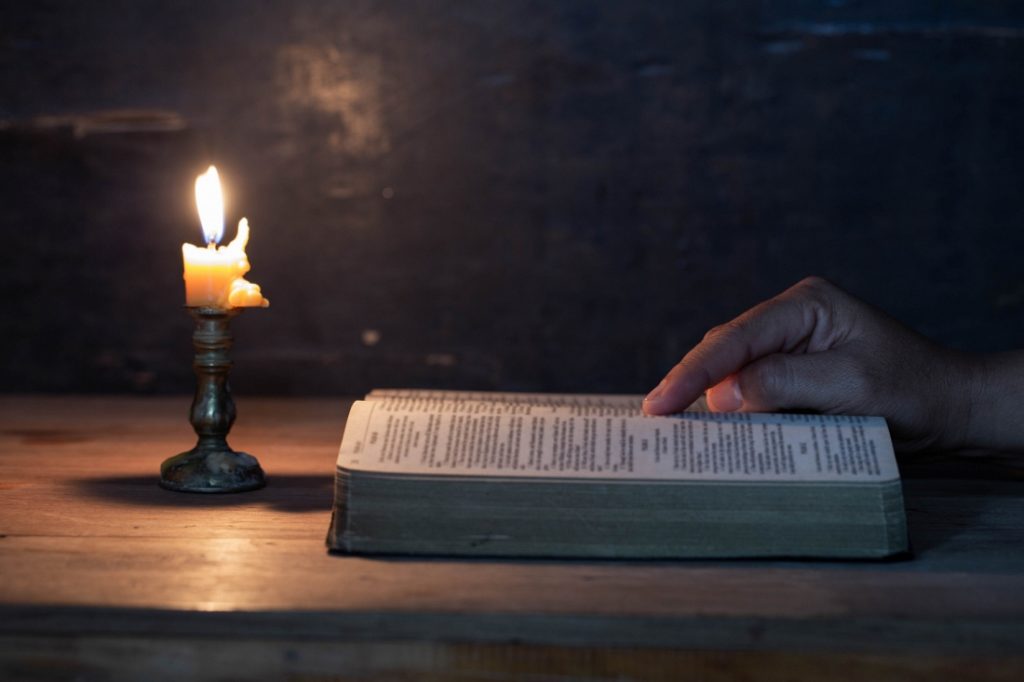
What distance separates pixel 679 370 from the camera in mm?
1042

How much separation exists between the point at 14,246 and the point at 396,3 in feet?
2.70

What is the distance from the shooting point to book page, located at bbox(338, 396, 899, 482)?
0.86 meters

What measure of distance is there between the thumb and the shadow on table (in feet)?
1.39

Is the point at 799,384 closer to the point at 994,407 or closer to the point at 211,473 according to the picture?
the point at 994,407

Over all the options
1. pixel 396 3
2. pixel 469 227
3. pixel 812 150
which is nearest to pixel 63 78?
pixel 396 3

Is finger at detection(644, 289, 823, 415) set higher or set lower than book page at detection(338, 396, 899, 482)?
higher

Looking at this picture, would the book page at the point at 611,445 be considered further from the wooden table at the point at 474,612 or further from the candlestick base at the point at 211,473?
the candlestick base at the point at 211,473

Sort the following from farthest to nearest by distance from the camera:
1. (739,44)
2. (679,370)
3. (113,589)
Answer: (739,44)
(679,370)
(113,589)

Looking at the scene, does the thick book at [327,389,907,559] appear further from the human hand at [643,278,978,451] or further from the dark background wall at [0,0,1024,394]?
the dark background wall at [0,0,1024,394]

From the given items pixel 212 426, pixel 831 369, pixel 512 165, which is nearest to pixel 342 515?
pixel 212 426

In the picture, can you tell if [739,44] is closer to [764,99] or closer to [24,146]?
[764,99]

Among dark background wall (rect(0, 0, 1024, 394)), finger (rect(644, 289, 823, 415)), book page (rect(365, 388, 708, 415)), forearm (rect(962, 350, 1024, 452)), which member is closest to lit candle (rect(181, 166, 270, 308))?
book page (rect(365, 388, 708, 415))

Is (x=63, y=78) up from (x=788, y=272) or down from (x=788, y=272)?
up

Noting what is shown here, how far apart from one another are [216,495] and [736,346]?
533 mm
